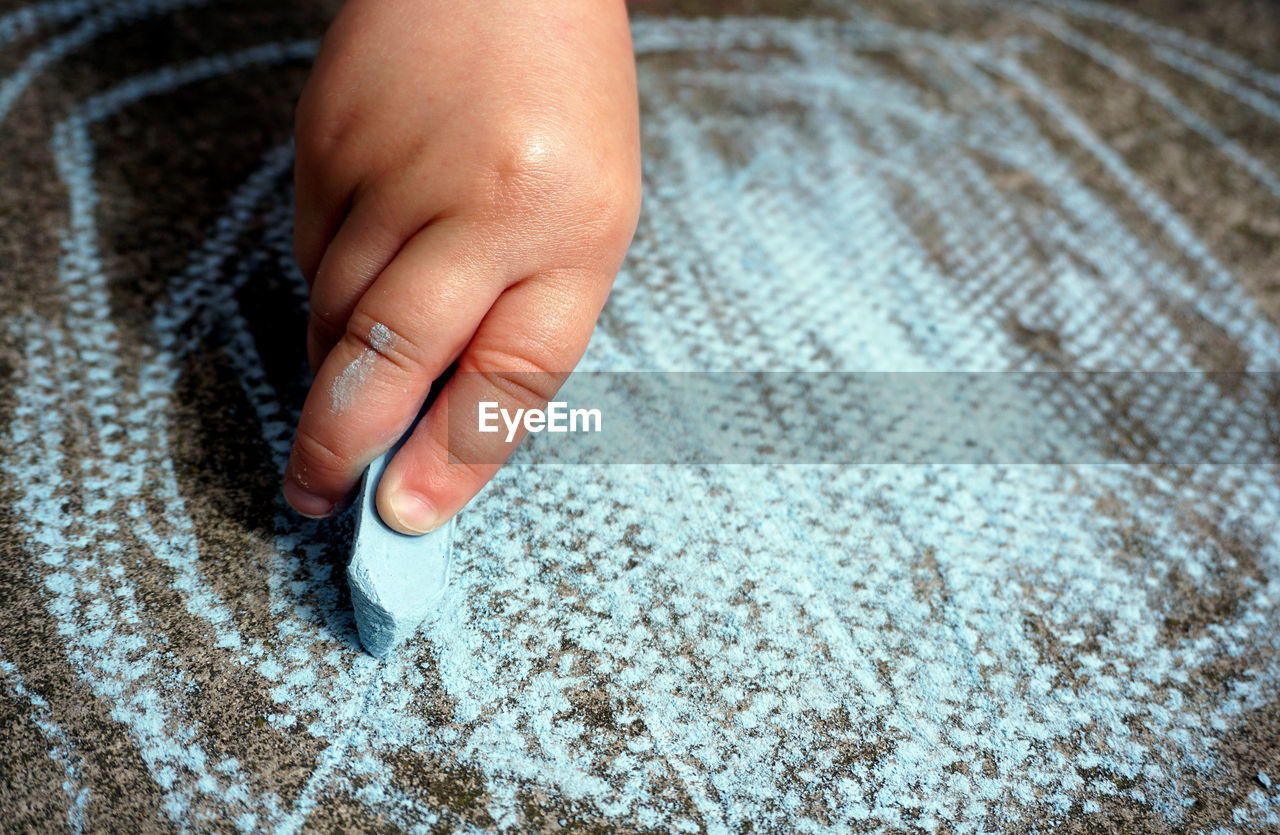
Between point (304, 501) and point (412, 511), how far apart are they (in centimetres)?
6

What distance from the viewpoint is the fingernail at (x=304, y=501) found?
1.48 ft

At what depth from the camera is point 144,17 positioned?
80 centimetres

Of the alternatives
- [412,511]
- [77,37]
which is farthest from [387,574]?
[77,37]

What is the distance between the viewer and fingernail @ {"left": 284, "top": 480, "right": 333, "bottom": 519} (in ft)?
1.48

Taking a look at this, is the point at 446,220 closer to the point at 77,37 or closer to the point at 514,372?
the point at 514,372

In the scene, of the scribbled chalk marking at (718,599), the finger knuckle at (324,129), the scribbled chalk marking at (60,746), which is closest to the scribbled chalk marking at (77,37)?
the scribbled chalk marking at (718,599)

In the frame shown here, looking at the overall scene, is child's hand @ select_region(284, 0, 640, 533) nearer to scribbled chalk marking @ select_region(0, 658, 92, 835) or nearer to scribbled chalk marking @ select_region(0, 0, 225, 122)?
scribbled chalk marking @ select_region(0, 658, 92, 835)

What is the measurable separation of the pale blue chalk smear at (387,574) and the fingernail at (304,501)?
2cm

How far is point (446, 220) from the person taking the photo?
435 millimetres

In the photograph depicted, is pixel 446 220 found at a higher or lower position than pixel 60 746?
higher

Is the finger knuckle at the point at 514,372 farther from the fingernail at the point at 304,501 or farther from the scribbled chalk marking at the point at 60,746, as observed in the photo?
the scribbled chalk marking at the point at 60,746

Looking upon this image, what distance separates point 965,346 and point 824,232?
0.14 meters

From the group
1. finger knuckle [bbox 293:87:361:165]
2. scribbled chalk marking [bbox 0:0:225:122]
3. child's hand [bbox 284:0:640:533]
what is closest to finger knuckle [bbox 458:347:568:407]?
child's hand [bbox 284:0:640:533]

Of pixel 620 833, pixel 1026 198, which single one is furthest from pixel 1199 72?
pixel 620 833
